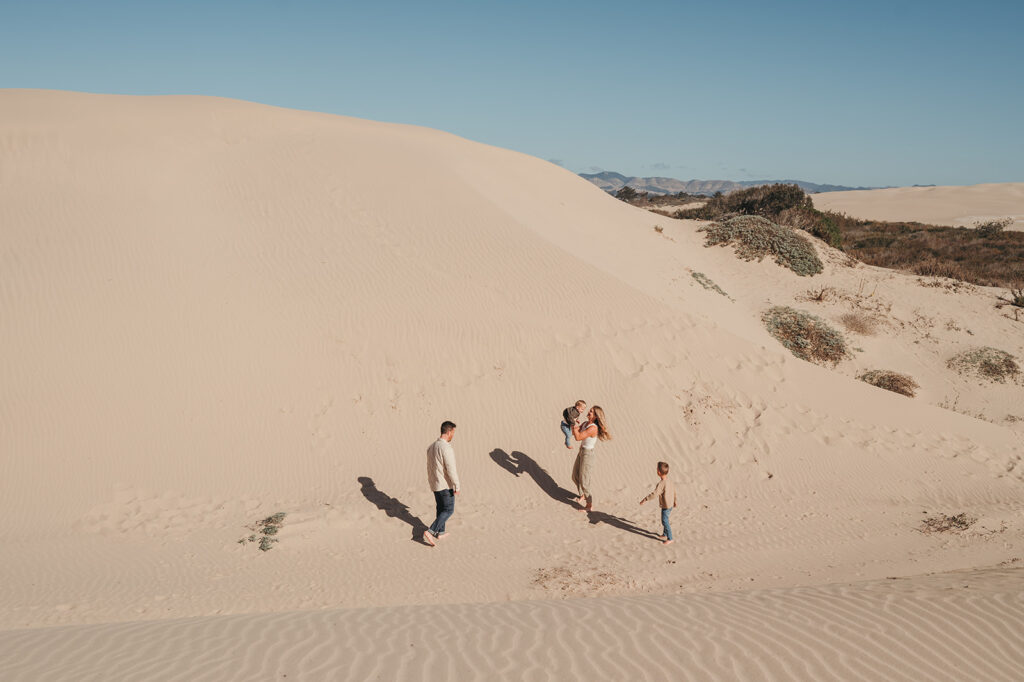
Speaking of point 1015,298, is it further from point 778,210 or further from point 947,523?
point 947,523

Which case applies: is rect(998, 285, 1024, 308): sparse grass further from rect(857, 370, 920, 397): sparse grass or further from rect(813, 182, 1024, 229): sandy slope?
rect(813, 182, 1024, 229): sandy slope

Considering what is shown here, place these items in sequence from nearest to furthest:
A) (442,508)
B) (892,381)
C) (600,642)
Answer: (600,642) < (442,508) < (892,381)

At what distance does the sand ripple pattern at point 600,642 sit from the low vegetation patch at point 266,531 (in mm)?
1821

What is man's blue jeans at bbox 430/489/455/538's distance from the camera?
290 inches

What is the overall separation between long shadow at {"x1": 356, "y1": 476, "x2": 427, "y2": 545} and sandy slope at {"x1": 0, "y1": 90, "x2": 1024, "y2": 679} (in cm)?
4

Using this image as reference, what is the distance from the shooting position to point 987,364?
1552 centimetres

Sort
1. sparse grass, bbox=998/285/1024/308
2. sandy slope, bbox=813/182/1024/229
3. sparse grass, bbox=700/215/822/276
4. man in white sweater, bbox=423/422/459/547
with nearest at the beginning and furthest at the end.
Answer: man in white sweater, bbox=423/422/459/547
sparse grass, bbox=998/285/1024/308
sparse grass, bbox=700/215/822/276
sandy slope, bbox=813/182/1024/229

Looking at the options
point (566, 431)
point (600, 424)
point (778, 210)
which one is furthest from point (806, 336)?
point (778, 210)

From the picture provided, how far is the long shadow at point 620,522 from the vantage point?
315 inches

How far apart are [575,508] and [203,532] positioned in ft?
16.4

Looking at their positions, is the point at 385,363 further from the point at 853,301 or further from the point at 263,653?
the point at 853,301

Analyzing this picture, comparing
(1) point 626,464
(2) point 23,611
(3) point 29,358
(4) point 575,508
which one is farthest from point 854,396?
(3) point 29,358

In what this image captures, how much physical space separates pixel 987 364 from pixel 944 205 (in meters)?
55.0

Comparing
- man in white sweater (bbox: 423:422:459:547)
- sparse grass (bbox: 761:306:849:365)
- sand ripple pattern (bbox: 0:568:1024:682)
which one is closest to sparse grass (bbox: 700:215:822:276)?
sparse grass (bbox: 761:306:849:365)
